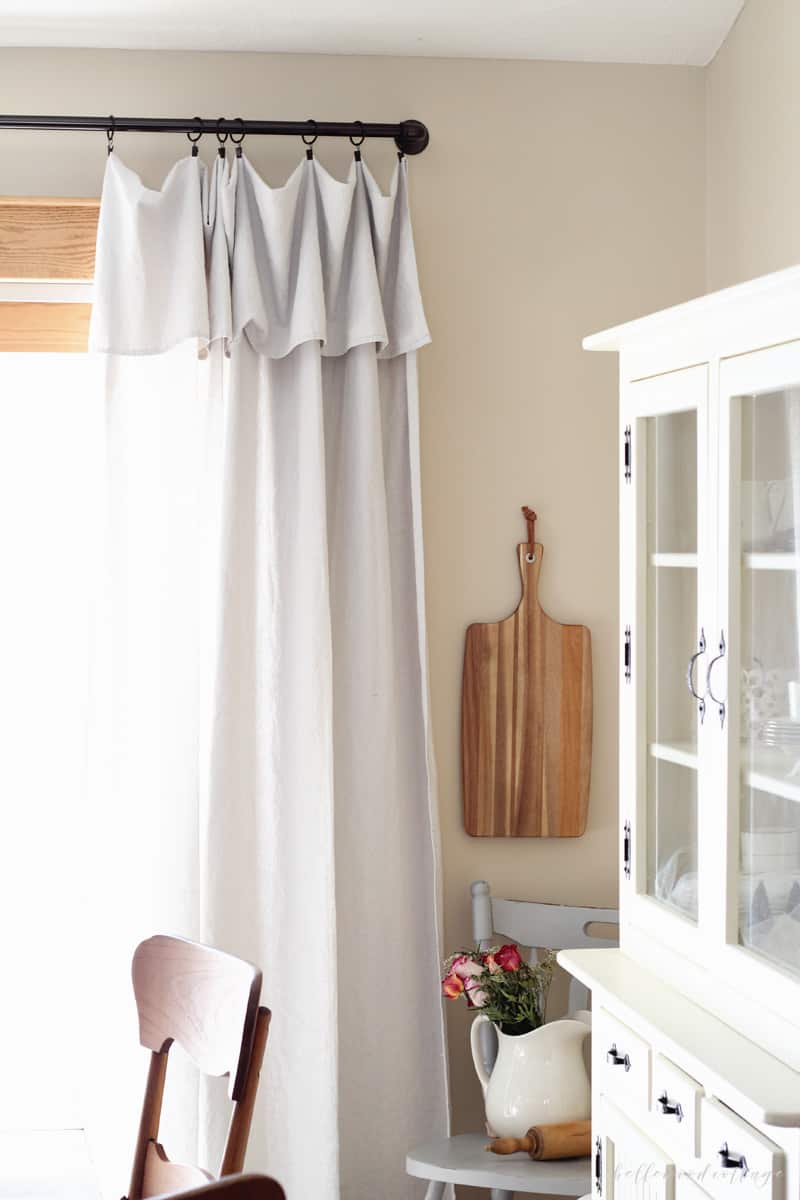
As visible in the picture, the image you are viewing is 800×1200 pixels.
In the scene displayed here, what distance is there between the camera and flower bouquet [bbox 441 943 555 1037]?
220cm

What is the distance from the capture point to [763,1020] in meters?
1.53

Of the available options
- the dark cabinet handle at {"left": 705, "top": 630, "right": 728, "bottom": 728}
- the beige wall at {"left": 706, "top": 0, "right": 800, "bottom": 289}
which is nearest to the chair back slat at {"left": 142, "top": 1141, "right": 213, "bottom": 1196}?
the dark cabinet handle at {"left": 705, "top": 630, "right": 728, "bottom": 728}

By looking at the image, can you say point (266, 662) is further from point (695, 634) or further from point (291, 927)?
point (695, 634)

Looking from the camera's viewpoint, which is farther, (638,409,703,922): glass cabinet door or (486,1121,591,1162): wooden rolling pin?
(486,1121,591,1162): wooden rolling pin

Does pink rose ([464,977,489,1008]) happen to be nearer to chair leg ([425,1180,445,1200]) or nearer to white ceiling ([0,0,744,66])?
chair leg ([425,1180,445,1200])

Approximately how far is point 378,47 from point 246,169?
1.29 feet

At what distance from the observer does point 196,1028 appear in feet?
5.32

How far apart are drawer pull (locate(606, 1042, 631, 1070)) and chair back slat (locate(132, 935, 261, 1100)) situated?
585 millimetres

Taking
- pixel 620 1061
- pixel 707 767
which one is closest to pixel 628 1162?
pixel 620 1061

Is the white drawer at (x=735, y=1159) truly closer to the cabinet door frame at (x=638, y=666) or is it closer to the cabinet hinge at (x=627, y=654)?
the cabinet door frame at (x=638, y=666)

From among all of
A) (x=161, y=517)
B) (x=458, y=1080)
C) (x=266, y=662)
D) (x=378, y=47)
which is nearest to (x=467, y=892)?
(x=458, y=1080)

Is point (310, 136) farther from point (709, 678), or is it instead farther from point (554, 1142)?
point (554, 1142)

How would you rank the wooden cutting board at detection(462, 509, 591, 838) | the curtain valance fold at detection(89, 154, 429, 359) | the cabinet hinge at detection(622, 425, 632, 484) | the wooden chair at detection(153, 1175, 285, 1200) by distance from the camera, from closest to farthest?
the wooden chair at detection(153, 1175, 285, 1200) < the cabinet hinge at detection(622, 425, 632, 484) < the curtain valance fold at detection(89, 154, 429, 359) < the wooden cutting board at detection(462, 509, 591, 838)

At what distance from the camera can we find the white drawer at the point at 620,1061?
173 centimetres
